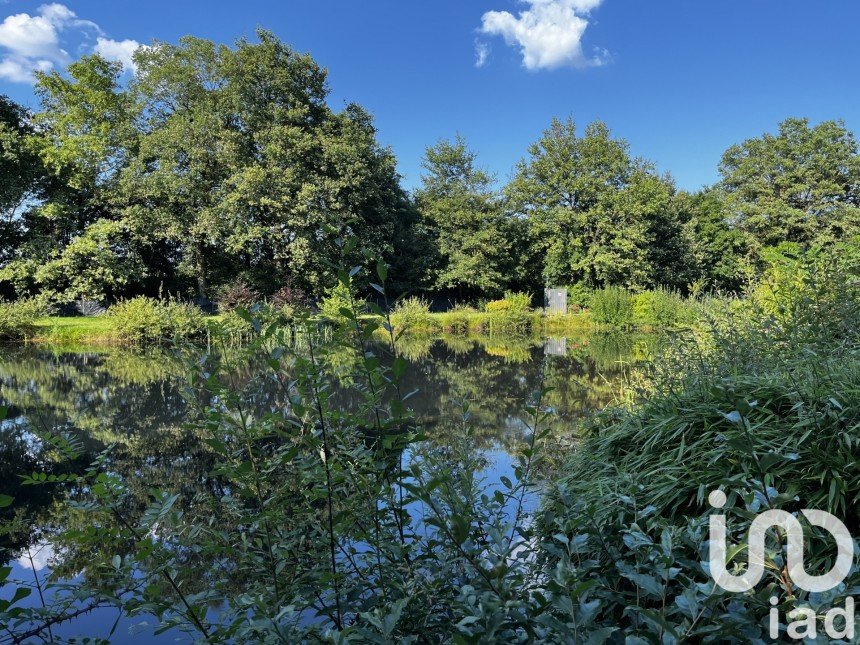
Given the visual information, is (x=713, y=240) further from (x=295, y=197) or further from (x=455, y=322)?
(x=295, y=197)

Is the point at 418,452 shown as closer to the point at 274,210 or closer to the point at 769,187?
the point at 274,210

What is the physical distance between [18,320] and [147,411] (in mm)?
11960

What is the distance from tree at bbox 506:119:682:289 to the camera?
23.2 m

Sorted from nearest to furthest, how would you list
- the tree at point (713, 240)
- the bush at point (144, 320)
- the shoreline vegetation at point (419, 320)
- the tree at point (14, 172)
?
1. the bush at point (144, 320)
2. the shoreline vegetation at point (419, 320)
3. the tree at point (14, 172)
4. the tree at point (713, 240)

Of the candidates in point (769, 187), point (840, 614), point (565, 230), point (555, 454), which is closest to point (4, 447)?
point (555, 454)

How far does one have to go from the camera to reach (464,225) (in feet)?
82.7

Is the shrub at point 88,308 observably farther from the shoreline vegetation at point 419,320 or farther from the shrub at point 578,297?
the shrub at point 578,297

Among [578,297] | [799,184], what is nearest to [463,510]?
[578,297]

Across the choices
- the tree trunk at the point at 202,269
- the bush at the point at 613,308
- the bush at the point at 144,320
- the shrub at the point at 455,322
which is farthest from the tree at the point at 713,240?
the bush at the point at 144,320

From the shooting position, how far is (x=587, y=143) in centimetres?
2411

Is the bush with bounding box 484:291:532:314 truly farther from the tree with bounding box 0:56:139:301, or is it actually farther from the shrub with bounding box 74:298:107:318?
the shrub with bounding box 74:298:107:318

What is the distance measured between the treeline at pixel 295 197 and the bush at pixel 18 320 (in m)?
1.96

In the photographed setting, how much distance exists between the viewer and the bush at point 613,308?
18.2 m

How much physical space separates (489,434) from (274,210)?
17.8 meters
